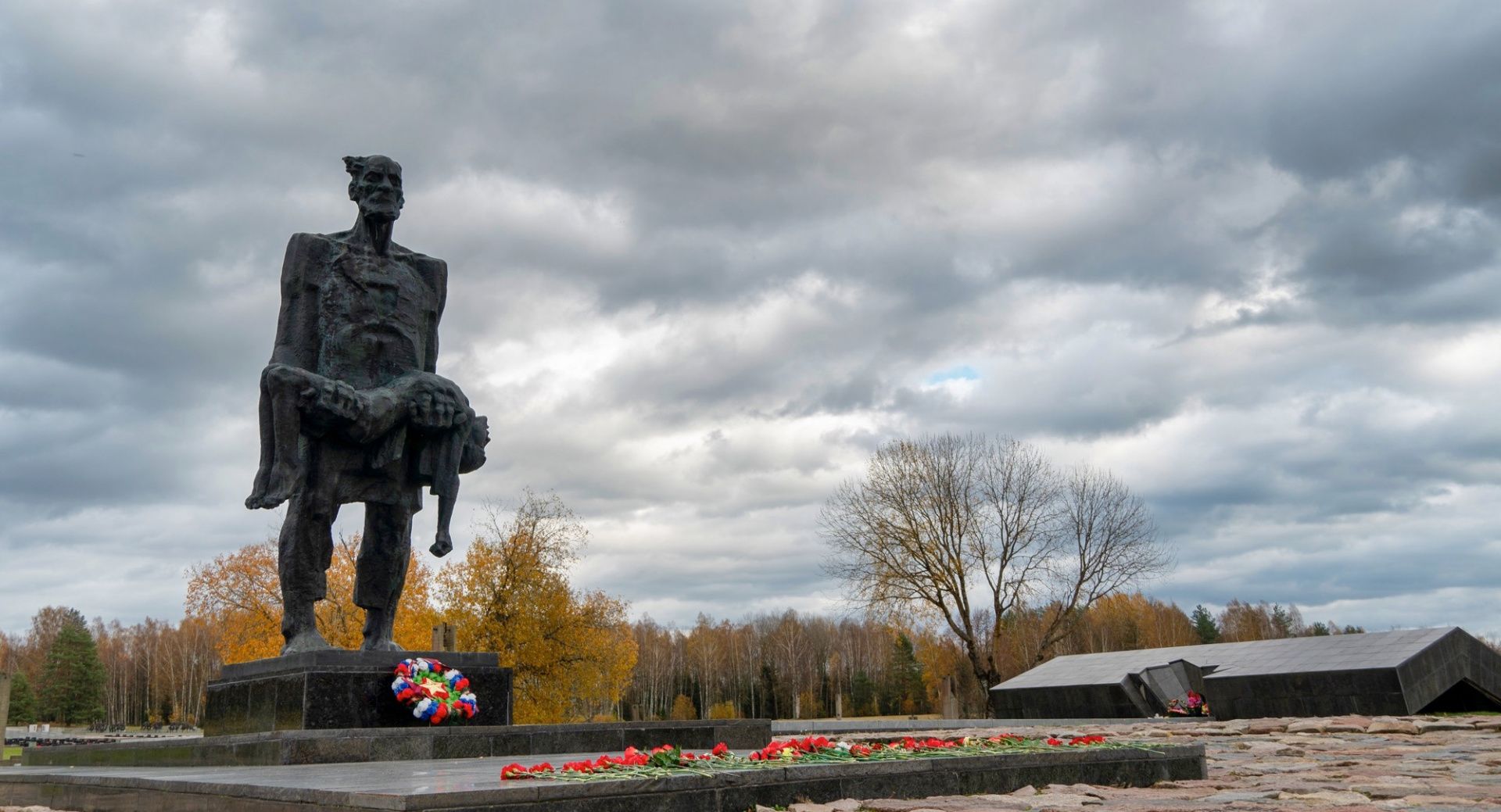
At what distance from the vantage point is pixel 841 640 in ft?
259

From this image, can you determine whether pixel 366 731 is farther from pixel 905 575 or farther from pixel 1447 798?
pixel 905 575

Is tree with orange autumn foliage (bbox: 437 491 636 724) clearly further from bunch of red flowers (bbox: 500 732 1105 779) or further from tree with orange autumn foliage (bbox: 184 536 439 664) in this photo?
bunch of red flowers (bbox: 500 732 1105 779)

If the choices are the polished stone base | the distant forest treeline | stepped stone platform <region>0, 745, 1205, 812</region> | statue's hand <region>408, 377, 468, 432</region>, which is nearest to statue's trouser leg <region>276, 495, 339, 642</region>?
the polished stone base

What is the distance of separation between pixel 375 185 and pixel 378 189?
3 cm

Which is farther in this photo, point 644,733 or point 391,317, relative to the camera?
point 391,317

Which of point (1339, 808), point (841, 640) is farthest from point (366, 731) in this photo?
point (841, 640)

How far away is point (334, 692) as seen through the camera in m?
6.73

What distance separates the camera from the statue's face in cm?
802

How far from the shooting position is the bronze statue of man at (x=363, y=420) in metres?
7.52

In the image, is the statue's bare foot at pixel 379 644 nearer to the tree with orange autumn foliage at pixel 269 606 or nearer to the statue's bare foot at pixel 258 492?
the statue's bare foot at pixel 258 492

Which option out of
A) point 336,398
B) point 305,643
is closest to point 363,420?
point 336,398

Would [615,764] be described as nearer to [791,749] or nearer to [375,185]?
[791,749]

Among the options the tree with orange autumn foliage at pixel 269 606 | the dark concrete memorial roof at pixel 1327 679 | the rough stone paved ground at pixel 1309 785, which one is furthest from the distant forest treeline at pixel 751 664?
the rough stone paved ground at pixel 1309 785

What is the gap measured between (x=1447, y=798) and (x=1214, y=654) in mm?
17169
